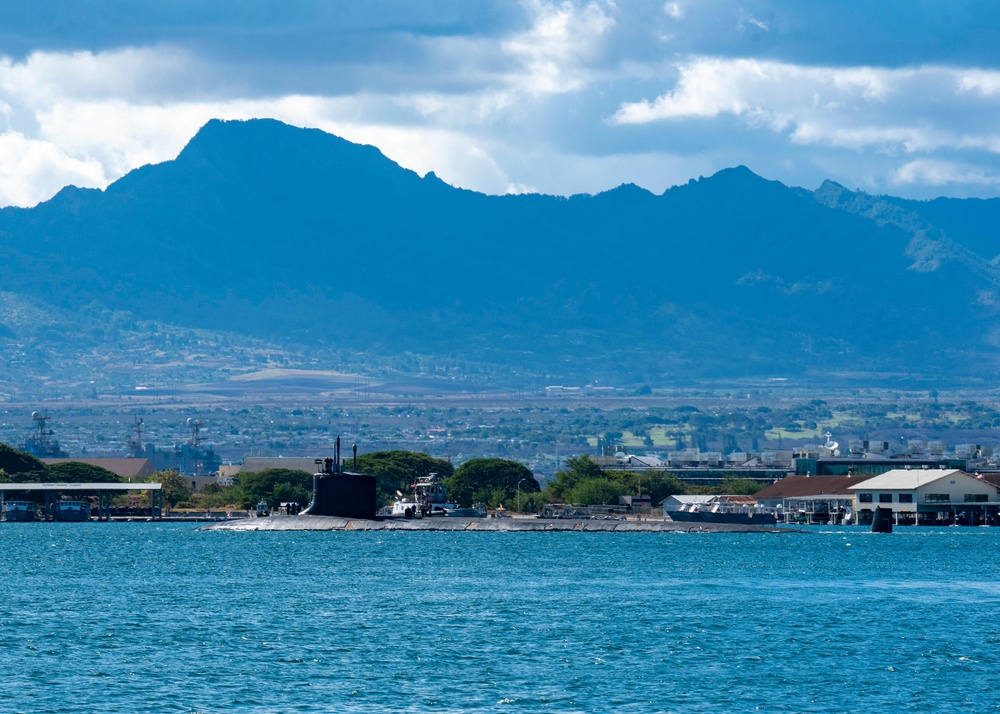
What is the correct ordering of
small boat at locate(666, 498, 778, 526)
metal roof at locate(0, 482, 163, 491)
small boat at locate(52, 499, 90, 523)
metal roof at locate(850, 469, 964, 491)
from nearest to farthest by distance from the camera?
small boat at locate(666, 498, 778, 526)
metal roof at locate(850, 469, 964, 491)
metal roof at locate(0, 482, 163, 491)
small boat at locate(52, 499, 90, 523)

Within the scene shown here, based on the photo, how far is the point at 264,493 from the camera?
16600 cm

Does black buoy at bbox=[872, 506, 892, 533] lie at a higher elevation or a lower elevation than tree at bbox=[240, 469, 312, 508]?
lower

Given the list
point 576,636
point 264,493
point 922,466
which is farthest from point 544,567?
point 922,466

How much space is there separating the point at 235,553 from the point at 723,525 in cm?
4321


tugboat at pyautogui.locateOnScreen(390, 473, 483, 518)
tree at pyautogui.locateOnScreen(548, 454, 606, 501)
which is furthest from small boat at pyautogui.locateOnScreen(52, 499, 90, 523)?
tree at pyautogui.locateOnScreen(548, 454, 606, 501)

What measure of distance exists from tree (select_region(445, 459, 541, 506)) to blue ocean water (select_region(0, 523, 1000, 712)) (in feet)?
205

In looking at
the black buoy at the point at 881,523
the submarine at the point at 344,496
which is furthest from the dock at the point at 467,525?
the black buoy at the point at 881,523

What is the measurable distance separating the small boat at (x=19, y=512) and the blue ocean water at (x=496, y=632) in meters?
57.0

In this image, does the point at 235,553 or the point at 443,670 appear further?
the point at 235,553

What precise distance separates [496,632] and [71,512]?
10284 cm

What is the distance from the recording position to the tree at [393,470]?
160750mm

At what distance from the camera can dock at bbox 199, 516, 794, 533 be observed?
360ft

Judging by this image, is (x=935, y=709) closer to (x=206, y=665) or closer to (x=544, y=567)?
(x=206, y=665)

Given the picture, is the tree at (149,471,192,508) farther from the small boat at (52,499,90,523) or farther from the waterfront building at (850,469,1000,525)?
the waterfront building at (850,469,1000,525)
